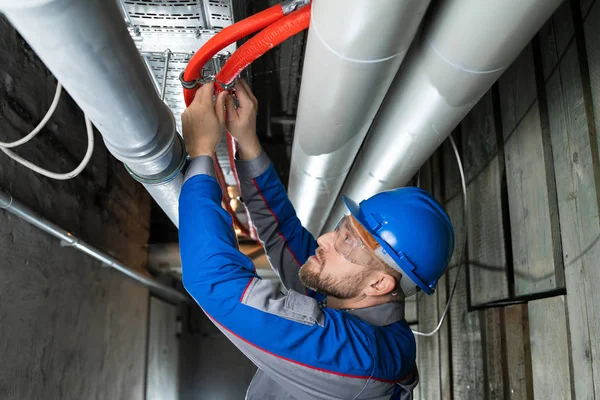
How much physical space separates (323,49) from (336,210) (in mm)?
1171

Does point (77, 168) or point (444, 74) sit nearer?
point (444, 74)

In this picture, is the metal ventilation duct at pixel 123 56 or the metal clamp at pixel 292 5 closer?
the metal ventilation duct at pixel 123 56

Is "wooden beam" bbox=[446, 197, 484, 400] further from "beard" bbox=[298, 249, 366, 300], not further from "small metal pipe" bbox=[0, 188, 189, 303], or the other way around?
"small metal pipe" bbox=[0, 188, 189, 303]

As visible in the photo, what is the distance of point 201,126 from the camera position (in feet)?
3.28

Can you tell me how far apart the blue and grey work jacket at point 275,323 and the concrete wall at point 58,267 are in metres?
0.85

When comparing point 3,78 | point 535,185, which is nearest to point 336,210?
point 535,185

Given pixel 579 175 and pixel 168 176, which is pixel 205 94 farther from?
pixel 579 175

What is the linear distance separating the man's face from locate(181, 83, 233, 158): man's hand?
327 millimetres

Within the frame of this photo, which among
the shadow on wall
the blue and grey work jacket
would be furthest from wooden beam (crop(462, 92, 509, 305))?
the shadow on wall

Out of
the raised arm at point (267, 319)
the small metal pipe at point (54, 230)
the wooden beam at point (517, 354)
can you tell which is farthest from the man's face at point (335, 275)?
the small metal pipe at point (54, 230)

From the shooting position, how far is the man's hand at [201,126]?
1.00 m

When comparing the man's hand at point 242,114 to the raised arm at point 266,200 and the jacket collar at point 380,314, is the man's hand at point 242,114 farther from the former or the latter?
the jacket collar at point 380,314

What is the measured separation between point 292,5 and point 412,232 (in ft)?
1.71

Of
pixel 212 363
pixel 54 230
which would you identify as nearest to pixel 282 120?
pixel 54 230
